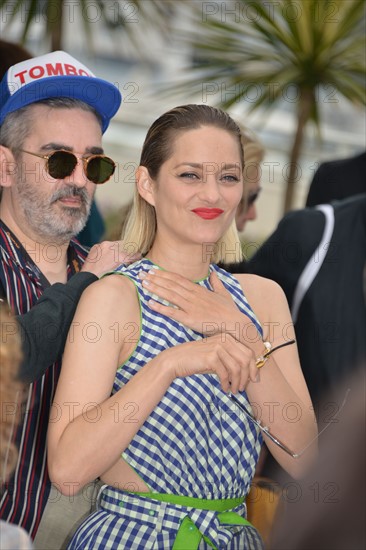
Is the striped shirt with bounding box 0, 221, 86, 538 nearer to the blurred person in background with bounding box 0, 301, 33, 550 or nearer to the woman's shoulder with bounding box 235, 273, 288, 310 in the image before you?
the woman's shoulder with bounding box 235, 273, 288, 310

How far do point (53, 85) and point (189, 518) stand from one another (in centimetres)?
129

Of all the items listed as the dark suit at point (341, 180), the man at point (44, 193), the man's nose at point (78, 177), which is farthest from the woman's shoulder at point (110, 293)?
the dark suit at point (341, 180)

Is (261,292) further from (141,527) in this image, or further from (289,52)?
(289,52)

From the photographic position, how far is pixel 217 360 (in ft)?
7.77

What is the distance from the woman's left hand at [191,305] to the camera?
250 cm

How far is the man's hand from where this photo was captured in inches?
106

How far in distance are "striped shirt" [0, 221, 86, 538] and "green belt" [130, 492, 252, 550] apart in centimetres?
35

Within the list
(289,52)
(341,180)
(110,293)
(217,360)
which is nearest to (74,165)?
(110,293)

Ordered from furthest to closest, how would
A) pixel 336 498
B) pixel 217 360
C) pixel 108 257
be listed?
pixel 108 257
pixel 217 360
pixel 336 498

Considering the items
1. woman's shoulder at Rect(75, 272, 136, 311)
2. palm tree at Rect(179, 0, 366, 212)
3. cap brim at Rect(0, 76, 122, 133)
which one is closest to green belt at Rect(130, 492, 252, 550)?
woman's shoulder at Rect(75, 272, 136, 311)

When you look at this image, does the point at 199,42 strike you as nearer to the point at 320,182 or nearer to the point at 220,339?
the point at 320,182

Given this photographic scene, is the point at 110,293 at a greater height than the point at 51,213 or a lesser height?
lesser

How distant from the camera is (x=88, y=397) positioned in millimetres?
2316

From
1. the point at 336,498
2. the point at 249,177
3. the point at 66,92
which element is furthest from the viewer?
the point at 249,177
